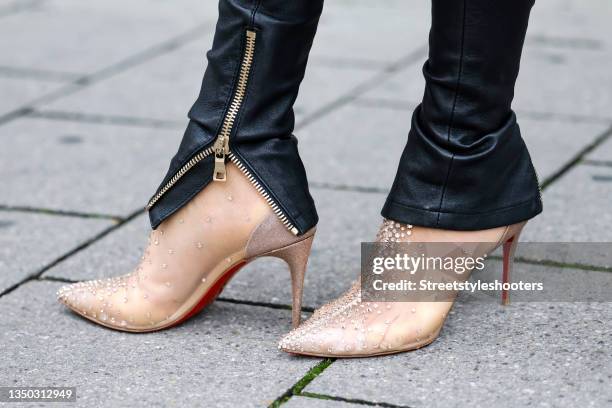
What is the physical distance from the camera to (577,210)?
117 inches

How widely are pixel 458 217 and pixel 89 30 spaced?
3456 millimetres

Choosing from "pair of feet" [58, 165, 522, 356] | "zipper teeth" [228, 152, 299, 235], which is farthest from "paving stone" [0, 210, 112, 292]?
"zipper teeth" [228, 152, 299, 235]

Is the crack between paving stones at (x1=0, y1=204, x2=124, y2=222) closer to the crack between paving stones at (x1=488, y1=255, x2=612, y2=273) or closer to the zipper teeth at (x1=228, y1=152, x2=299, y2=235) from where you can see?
the zipper teeth at (x1=228, y1=152, x2=299, y2=235)

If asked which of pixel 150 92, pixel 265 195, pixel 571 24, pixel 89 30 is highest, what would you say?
pixel 265 195

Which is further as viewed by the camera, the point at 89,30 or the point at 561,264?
the point at 89,30

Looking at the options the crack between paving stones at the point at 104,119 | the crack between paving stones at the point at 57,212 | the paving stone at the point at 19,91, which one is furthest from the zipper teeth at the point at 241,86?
the paving stone at the point at 19,91

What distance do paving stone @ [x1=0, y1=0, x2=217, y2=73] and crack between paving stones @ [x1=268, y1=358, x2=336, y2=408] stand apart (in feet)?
8.99

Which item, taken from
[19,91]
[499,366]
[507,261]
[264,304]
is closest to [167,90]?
[19,91]

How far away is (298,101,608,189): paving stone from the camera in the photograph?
3342mm

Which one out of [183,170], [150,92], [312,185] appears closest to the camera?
[183,170]

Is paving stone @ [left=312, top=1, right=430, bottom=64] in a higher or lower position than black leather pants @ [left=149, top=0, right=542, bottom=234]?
lower

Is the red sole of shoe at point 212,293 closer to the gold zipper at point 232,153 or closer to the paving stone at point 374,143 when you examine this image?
the gold zipper at point 232,153

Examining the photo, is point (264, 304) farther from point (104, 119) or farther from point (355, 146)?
point (104, 119)

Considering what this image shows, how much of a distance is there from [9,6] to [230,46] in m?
3.96
